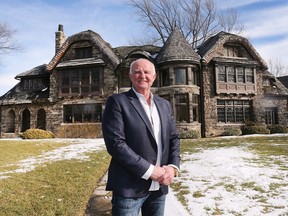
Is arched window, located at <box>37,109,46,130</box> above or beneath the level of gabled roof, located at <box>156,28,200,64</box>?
beneath

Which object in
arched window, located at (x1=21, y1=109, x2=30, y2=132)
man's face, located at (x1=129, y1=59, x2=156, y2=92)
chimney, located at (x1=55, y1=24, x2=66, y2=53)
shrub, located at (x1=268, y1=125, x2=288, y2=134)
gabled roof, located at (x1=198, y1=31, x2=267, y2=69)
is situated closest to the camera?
man's face, located at (x1=129, y1=59, x2=156, y2=92)

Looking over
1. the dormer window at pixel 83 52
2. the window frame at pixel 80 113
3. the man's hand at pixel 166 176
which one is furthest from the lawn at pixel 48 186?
the dormer window at pixel 83 52

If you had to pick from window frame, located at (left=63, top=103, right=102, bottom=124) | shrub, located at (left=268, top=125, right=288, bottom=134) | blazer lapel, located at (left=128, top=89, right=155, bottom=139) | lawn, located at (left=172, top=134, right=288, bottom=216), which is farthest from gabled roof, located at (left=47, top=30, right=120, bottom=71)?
blazer lapel, located at (left=128, top=89, right=155, bottom=139)

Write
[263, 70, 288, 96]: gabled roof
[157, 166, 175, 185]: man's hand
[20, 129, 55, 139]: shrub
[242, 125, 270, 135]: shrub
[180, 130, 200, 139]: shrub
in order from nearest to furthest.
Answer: [157, 166, 175, 185]: man's hand < [180, 130, 200, 139]: shrub < [20, 129, 55, 139]: shrub < [242, 125, 270, 135]: shrub < [263, 70, 288, 96]: gabled roof

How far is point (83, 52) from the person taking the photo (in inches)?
979

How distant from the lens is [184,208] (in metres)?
4.52

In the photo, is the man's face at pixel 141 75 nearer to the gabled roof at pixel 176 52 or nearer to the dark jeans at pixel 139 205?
the dark jeans at pixel 139 205

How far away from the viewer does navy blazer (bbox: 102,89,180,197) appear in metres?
2.13

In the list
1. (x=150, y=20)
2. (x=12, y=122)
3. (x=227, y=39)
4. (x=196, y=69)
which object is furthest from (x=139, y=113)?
(x=150, y=20)

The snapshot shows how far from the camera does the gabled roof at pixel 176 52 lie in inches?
850

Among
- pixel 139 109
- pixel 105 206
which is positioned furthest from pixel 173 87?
pixel 139 109

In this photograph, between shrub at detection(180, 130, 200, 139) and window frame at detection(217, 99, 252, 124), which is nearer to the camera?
shrub at detection(180, 130, 200, 139)

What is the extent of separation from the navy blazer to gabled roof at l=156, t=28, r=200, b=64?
1974cm

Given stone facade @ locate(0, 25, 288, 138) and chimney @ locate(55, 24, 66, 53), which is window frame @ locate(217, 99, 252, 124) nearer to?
stone facade @ locate(0, 25, 288, 138)
